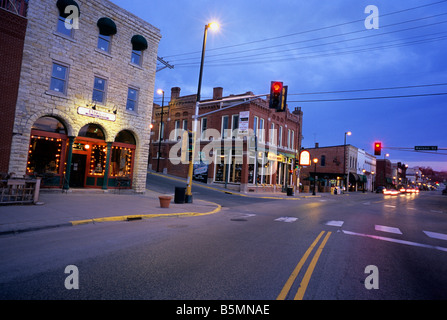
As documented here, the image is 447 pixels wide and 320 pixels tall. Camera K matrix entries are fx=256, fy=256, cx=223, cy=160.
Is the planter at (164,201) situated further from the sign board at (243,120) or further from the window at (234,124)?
the window at (234,124)

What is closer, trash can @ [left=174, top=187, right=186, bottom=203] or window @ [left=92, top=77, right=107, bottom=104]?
trash can @ [left=174, top=187, right=186, bottom=203]

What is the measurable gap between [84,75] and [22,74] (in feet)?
10.5

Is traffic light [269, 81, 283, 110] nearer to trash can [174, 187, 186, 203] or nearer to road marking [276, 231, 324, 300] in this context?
trash can [174, 187, 186, 203]

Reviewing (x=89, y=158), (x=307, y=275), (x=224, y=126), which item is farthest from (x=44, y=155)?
(x=224, y=126)

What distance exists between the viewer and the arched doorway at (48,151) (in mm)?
14383

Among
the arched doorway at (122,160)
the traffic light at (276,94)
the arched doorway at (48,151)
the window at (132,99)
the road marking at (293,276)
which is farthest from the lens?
the window at (132,99)

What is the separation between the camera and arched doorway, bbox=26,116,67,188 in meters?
14.4

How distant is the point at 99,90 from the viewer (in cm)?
1669

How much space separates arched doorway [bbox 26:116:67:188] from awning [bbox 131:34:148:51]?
24.7 ft

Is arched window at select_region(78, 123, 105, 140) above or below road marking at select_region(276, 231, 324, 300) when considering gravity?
above

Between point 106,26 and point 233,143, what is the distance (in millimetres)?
18086

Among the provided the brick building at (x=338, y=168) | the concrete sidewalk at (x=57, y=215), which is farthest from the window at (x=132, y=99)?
the brick building at (x=338, y=168)

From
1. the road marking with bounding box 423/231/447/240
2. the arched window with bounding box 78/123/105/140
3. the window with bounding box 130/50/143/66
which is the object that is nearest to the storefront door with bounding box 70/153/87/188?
the arched window with bounding box 78/123/105/140
